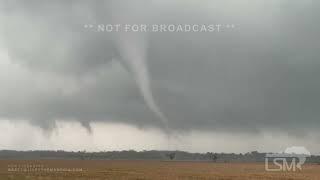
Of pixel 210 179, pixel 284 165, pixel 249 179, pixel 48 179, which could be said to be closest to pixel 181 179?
pixel 210 179

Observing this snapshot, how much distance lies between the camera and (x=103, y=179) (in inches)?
2576

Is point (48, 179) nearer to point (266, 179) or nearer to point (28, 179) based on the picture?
point (28, 179)

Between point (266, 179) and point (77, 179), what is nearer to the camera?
point (77, 179)

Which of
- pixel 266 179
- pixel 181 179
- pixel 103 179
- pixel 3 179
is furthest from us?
pixel 266 179

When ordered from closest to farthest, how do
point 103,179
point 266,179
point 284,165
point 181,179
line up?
point 103,179
point 181,179
point 266,179
point 284,165

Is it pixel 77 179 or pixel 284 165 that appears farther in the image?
pixel 284 165

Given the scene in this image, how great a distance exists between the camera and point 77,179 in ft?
210

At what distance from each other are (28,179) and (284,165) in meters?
96.2

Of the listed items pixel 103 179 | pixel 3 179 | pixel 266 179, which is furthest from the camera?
pixel 266 179

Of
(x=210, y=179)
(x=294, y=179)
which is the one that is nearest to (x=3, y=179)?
(x=210, y=179)

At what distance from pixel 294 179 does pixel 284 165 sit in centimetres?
6570

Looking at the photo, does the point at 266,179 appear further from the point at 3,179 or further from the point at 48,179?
the point at 3,179

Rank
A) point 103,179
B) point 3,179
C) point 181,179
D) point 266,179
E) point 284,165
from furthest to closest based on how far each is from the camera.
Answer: point 284,165
point 266,179
point 181,179
point 103,179
point 3,179

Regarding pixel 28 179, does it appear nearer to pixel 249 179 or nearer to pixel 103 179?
pixel 103 179
